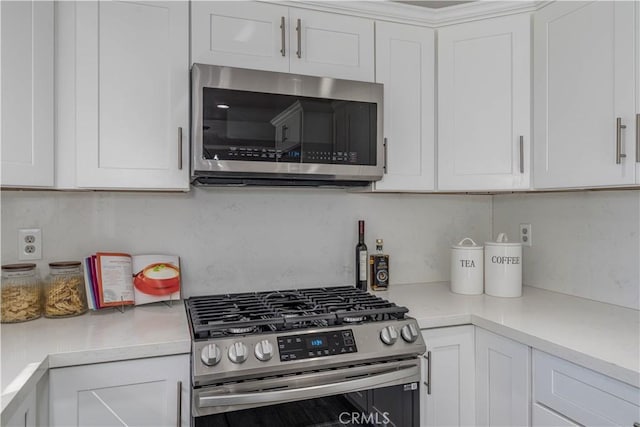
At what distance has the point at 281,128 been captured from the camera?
162 cm

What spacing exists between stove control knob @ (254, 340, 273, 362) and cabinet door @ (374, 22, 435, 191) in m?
0.85

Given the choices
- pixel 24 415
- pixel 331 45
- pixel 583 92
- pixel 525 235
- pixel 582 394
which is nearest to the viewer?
pixel 24 415

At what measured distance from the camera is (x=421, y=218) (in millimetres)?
2266

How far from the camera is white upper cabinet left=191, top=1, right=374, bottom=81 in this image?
1614 mm

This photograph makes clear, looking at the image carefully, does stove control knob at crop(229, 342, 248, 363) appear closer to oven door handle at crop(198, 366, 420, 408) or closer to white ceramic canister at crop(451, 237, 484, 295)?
oven door handle at crop(198, 366, 420, 408)

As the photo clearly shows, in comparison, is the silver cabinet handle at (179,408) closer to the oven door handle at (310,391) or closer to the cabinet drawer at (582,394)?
the oven door handle at (310,391)

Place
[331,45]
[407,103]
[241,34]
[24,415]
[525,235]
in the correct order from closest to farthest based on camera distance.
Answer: [24,415] < [241,34] < [331,45] < [407,103] < [525,235]

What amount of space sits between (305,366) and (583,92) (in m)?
1.36

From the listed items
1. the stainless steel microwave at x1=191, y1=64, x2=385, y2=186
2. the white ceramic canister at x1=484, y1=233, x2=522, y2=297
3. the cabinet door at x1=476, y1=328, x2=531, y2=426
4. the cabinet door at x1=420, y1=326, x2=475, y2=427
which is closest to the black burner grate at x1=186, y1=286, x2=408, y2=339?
the cabinet door at x1=420, y1=326, x2=475, y2=427

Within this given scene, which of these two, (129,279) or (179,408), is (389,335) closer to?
(179,408)

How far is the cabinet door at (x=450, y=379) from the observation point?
1582 millimetres

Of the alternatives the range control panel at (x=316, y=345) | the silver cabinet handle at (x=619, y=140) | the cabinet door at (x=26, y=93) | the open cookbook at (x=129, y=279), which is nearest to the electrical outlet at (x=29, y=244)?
the open cookbook at (x=129, y=279)

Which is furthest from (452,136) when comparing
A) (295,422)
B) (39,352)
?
(39,352)

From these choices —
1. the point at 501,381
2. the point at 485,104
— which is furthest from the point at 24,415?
the point at 485,104
